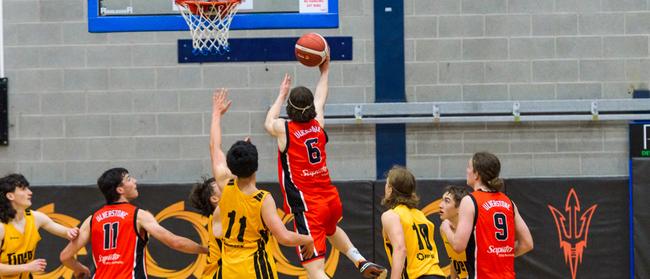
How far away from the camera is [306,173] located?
7312mm

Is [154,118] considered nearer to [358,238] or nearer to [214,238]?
[358,238]

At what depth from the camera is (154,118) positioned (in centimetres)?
1080

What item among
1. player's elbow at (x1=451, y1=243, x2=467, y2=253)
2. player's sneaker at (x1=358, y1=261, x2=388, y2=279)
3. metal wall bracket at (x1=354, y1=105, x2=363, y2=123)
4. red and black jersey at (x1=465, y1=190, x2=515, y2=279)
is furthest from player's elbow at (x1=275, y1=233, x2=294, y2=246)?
metal wall bracket at (x1=354, y1=105, x2=363, y2=123)

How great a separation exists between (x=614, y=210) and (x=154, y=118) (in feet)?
18.3

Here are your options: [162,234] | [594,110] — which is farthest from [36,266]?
[594,110]

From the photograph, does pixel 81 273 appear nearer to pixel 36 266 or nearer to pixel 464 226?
pixel 36 266

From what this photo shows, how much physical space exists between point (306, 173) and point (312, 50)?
1.05 meters

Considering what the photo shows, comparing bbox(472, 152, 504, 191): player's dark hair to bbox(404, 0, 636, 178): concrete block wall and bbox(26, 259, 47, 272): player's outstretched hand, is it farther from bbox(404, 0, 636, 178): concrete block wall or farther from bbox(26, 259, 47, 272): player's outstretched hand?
bbox(404, 0, 636, 178): concrete block wall

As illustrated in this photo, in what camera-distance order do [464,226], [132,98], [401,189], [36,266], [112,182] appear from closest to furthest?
[464,226], [112,182], [401,189], [36,266], [132,98]

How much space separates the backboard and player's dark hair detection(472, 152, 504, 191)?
4861 mm

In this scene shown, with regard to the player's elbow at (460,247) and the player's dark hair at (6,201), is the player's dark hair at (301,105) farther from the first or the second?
the player's dark hair at (6,201)

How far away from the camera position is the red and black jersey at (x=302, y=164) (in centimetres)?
725

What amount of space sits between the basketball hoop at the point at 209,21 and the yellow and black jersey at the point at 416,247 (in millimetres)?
4319

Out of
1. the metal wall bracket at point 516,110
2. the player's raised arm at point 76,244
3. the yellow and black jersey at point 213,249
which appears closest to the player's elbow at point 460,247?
the yellow and black jersey at point 213,249
